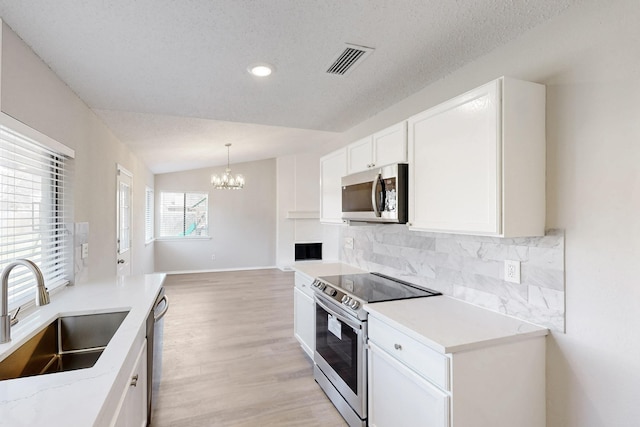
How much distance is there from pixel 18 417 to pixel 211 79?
1966 millimetres

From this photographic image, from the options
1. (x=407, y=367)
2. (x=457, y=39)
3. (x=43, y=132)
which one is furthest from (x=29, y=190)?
(x=457, y=39)

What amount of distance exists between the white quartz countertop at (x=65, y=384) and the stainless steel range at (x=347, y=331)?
1.22 meters

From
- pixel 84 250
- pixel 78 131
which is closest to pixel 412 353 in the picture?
pixel 84 250

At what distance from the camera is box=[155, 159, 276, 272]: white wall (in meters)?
8.03

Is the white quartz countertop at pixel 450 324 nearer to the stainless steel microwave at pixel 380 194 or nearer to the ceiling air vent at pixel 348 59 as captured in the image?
the stainless steel microwave at pixel 380 194

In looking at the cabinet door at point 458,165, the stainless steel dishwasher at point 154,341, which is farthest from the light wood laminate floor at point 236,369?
the cabinet door at point 458,165

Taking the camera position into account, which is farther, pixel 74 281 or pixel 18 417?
pixel 74 281

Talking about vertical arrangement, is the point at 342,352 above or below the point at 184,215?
below

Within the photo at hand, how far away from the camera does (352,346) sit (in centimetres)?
218

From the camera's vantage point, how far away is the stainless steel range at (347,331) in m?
2.08

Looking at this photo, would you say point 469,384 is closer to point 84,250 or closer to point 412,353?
point 412,353

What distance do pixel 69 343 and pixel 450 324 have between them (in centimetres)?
201

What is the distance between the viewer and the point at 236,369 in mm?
3107

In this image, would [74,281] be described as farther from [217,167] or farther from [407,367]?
[217,167]
